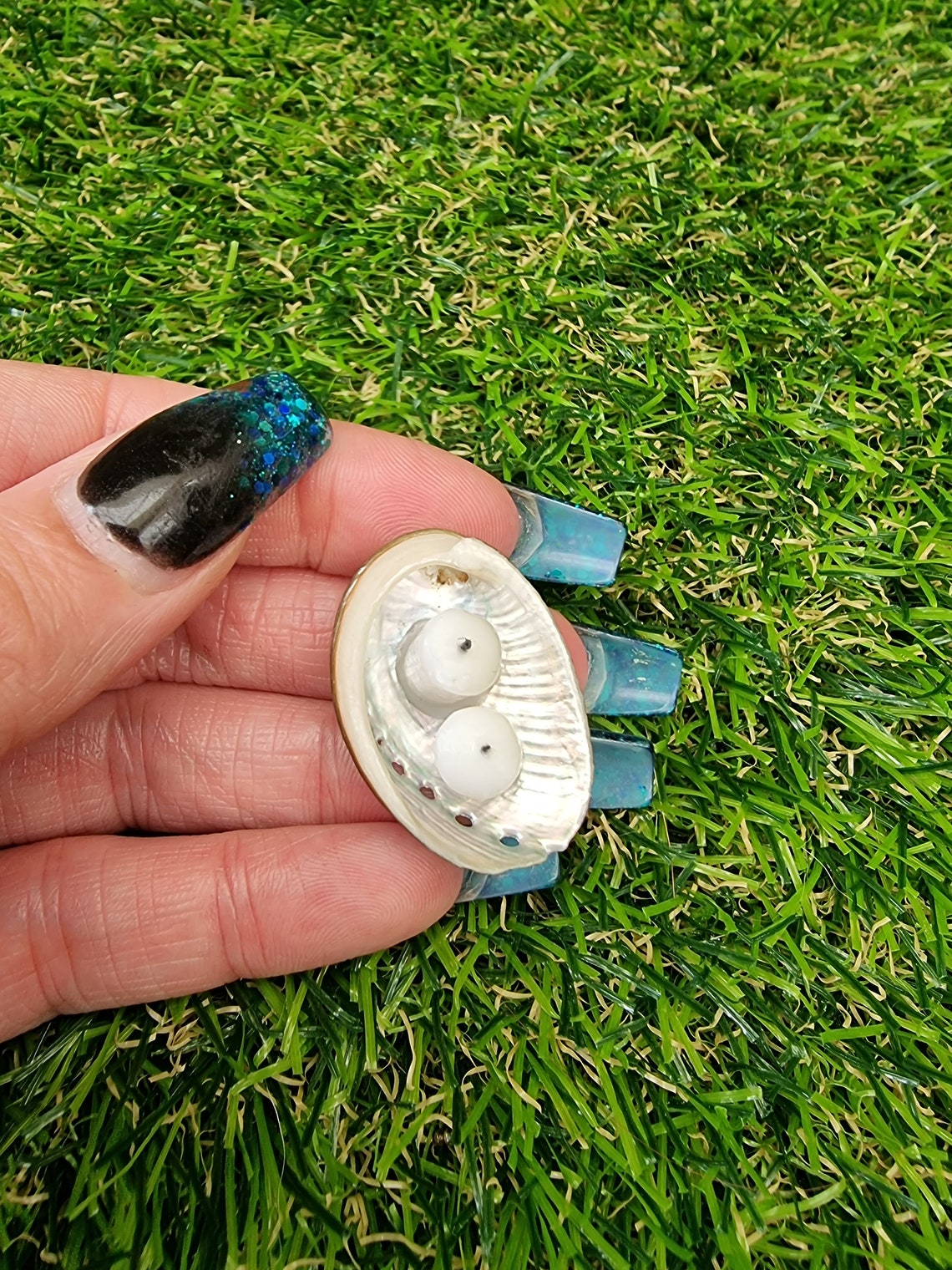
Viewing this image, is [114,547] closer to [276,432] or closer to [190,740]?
[276,432]

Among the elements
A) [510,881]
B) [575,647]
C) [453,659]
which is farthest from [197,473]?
[510,881]

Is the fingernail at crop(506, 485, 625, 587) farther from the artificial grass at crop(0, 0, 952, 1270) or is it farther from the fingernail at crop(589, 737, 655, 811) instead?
the fingernail at crop(589, 737, 655, 811)

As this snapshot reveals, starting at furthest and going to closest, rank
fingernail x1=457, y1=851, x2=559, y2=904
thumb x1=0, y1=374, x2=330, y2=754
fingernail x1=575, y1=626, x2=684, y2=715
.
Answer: fingernail x1=575, y1=626, x2=684, y2=715
fingernail x1=457, y1=851, x2=559, y2=904
thumb x1=0, y1=374, x2=330, y2=754

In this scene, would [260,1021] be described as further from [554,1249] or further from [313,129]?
[313,129]

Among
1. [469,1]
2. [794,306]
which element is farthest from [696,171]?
[469,1]

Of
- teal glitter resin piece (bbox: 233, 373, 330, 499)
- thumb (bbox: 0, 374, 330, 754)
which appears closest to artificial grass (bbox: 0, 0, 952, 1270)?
teal glitter resin piece (bbox: 233, 373, 330, 499)
